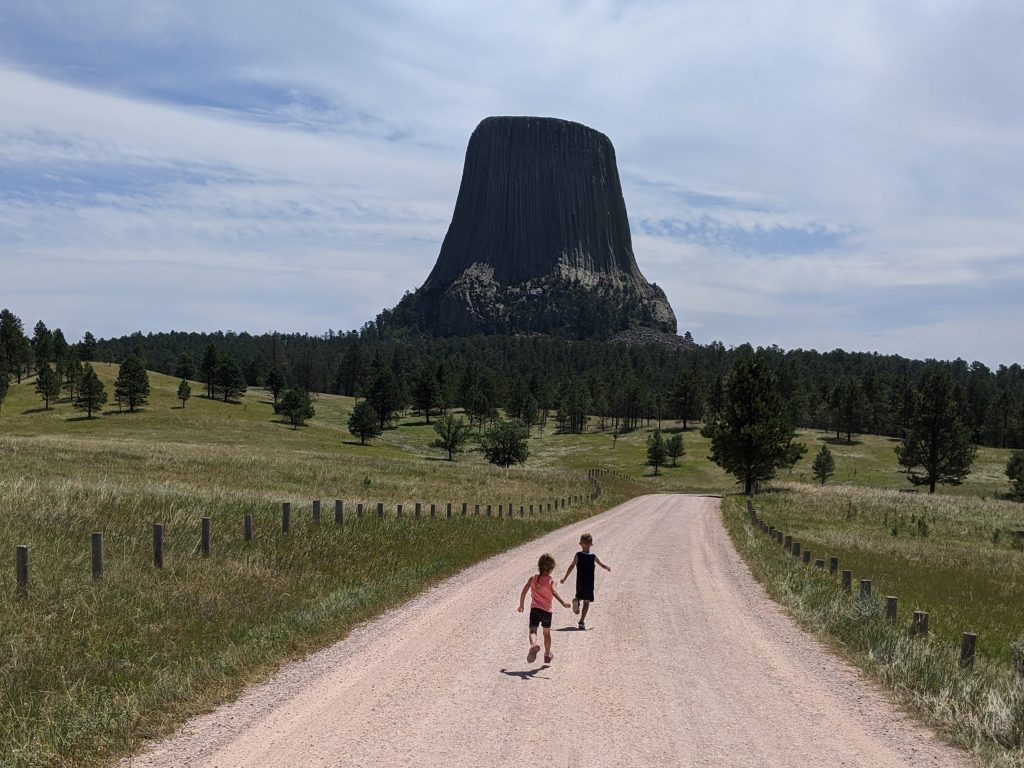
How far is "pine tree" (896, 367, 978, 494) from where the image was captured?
255ft

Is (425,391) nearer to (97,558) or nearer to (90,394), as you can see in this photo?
(90,394)

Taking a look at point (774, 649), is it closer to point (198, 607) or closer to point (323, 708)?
point (323, 708)

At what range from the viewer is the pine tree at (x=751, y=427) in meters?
62.0

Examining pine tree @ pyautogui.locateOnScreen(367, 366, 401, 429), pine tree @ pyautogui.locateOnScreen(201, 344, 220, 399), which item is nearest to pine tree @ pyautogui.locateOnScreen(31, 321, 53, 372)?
pine tree @ pyautogui.locateOnScreen(201, 344, 220, 399)

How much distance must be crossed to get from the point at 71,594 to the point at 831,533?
35176 millimetres

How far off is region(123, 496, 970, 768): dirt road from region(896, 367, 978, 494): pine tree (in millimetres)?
74704

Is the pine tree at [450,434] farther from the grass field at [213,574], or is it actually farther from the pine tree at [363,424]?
the grass field at [213,574]

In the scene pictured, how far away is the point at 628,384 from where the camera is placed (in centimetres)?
14538

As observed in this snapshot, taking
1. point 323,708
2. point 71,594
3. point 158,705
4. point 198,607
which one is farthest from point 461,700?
point 71,594

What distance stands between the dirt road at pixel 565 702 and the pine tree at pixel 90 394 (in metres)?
100

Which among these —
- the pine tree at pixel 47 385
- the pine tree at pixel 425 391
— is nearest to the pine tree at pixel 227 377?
the pine tree at pixel 47 385

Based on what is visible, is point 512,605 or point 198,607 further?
point 512,605

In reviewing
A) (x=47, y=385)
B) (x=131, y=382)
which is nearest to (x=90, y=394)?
(x=131, y=382)

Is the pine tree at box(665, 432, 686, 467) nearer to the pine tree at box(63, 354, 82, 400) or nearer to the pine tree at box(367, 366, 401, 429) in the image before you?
the pine tree at box(367, 366, 401, 429)
